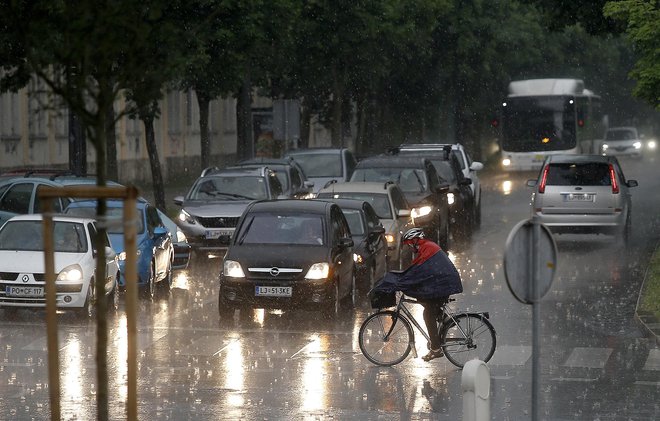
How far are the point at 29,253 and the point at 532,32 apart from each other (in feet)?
175

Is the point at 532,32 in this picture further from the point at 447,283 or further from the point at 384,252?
the point at 447,283

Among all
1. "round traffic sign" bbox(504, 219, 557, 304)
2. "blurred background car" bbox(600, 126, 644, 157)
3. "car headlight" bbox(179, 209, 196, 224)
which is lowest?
"blurred background car" bbox(600, 126, 644, 157)

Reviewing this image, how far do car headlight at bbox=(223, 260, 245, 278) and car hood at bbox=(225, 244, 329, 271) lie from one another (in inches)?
1.9

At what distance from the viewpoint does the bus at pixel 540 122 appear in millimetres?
55344

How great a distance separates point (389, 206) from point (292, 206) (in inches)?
220

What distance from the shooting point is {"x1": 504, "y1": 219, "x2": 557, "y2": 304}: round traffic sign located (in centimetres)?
948

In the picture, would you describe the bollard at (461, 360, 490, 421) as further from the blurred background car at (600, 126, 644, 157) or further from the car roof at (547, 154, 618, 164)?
the blurred background car at (600, 126, 644, 157)

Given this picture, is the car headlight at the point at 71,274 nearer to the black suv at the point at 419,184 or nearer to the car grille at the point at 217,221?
the car grille at the point at 217,221

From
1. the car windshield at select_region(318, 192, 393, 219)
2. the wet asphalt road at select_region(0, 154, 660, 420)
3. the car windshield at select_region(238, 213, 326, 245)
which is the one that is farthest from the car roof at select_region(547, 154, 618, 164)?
the car windshield at select_region(238, 213, 326, 245)

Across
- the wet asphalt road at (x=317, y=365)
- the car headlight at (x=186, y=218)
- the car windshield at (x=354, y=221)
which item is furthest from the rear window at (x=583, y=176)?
the car windshield at (x=354, y=221)

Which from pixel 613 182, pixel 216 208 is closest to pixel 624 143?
pixel 613 182

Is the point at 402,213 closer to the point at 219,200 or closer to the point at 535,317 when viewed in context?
the point at 219,200

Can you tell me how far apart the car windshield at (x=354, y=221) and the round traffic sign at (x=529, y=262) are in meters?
12.4

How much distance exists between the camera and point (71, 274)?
18.8 m
